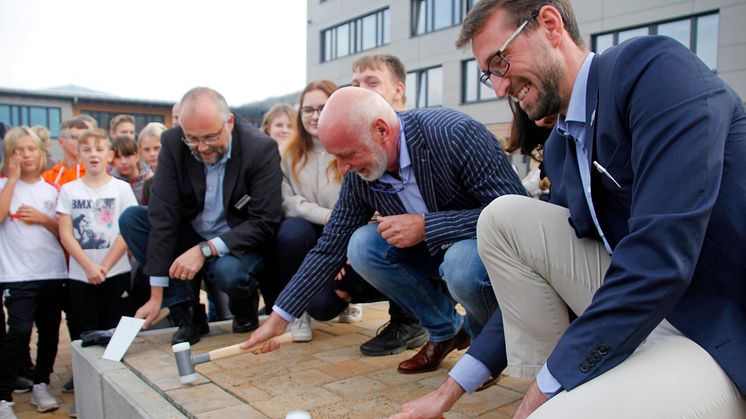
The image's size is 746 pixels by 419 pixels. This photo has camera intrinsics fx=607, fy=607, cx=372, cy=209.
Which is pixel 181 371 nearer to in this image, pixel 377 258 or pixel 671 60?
pixel 377 258

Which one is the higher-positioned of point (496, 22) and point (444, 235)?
point (496, 22)

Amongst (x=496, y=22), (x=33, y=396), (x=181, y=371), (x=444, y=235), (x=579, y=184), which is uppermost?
(x=496, y=22)

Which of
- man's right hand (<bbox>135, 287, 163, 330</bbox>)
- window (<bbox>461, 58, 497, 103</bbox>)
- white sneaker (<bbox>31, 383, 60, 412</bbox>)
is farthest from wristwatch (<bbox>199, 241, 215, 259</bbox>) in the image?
window (<bbox>461, 58, 497, 103</bbox>)

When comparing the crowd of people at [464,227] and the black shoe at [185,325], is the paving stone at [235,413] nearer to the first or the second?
the crowd of people at [464,227]

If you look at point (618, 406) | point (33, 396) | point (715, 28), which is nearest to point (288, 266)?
point (33, 396)

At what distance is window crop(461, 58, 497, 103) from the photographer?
18.3 meters

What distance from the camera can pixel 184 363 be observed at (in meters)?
2.43

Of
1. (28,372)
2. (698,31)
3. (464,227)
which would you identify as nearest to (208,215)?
(464,227)

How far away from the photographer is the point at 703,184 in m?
1.21

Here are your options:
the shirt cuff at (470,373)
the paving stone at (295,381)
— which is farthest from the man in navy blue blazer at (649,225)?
the paving stone at (295,381)

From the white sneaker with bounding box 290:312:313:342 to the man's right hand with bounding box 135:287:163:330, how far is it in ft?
2.28

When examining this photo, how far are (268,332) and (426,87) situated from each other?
1891 cm

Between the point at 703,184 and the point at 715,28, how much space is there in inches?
565

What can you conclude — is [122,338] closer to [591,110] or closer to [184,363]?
[184,363]
